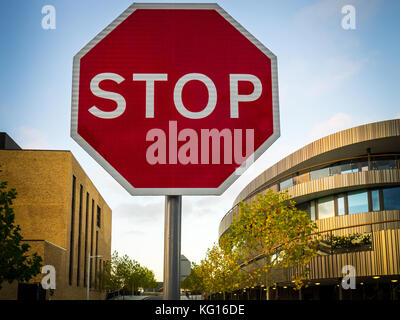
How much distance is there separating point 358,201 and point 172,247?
37.3 m

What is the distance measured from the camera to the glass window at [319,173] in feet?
125

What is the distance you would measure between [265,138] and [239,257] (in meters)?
28.9

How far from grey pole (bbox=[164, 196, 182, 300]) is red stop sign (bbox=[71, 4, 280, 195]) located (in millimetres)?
105

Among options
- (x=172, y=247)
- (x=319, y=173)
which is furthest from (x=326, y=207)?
(x=172, y=247)

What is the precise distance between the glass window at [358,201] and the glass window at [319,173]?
2.42 metres

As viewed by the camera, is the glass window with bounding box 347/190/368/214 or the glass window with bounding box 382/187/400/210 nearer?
the glass window with bounding box 382/187/400/210

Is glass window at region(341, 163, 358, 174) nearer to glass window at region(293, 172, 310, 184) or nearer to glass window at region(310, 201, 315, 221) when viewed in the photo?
glass window at region(293, 172, 310, 184)

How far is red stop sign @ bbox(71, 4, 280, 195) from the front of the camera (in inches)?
78.8

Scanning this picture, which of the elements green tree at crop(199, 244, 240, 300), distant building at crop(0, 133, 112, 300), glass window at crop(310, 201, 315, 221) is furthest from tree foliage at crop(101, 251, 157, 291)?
glass window at crop(310, 201, 315, 221)

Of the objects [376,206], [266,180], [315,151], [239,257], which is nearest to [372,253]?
[239,257]

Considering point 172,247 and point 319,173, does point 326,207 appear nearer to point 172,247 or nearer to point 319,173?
point 319,173

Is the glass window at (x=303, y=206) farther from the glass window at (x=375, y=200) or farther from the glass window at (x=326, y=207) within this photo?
the glass window at (x=375, y=200)

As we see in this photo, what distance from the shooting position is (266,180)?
167 ft

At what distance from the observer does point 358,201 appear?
1464 inches
